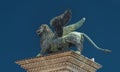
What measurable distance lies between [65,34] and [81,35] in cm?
76

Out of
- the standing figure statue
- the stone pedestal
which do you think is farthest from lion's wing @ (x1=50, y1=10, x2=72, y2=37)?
the stone pedestal

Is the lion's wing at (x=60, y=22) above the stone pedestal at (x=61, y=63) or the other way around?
above

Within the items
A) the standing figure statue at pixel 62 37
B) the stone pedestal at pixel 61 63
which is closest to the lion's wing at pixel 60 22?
the standing figure statue at pixel 62 37

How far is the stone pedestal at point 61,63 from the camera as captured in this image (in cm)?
4134

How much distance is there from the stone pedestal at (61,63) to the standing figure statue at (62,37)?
2.73 ft

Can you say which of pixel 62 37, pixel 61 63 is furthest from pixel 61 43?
pixel 61 63

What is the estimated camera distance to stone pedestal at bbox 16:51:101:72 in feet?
136

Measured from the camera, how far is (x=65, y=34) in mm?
43219

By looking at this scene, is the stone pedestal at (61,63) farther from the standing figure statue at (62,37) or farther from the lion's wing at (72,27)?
the lion's wing at (72,27)

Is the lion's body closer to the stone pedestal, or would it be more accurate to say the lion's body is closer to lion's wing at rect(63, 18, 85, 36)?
lion's wing at rect(63, 18, 85, 36)

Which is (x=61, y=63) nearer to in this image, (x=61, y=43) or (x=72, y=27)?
(x=61, y=43)

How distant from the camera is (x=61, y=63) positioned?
41438mm

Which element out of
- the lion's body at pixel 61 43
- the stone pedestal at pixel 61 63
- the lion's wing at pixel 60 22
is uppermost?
the lion's wing at pixel 60 22

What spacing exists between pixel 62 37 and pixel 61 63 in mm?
1792
